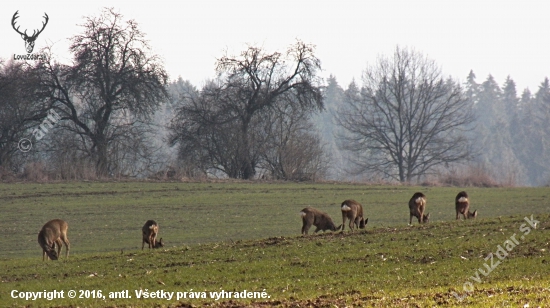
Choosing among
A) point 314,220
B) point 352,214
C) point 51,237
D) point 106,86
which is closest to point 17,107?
point 106,86

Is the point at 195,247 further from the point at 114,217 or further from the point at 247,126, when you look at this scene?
the point at 247,126

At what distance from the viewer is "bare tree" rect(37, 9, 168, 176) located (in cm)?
5806

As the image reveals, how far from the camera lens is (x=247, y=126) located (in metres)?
64.2

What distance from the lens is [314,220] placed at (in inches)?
1078

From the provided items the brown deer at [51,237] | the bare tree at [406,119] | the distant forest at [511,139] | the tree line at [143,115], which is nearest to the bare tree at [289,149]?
the tree line at [143,115]

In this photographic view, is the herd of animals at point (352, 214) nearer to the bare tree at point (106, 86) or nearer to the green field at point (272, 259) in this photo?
the green field at point (272, 259)

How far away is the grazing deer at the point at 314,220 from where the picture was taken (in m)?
26.8

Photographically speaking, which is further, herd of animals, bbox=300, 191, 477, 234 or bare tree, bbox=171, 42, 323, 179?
bare tree, bbox=171, 42, 323, 179

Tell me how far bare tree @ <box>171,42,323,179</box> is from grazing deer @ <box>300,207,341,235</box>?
35.0 meters

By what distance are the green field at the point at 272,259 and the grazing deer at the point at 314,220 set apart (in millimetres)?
2648

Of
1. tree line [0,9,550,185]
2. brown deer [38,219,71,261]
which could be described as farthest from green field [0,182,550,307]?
tree line [0,9,550,185]

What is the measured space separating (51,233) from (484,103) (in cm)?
15918

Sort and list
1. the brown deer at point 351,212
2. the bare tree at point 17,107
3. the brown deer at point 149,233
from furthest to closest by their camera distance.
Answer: the bare tree at point 17,107 → the brown deer at point 351,212 → the brown deer at point 149,233

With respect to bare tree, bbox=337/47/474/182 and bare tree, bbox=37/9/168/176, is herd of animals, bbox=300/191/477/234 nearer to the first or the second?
bare tree, bbox=37/9/168/176
